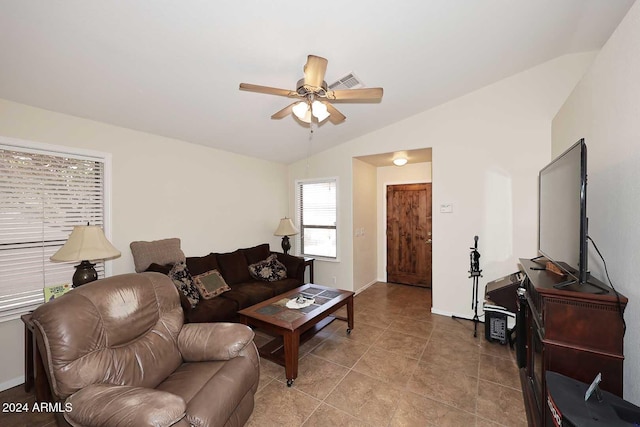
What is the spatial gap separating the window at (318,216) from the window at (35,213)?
126 inches

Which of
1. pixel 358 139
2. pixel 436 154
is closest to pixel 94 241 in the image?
pixel 358 139

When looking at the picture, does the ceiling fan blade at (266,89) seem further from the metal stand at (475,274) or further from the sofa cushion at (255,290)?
the metal stand at (475,274)

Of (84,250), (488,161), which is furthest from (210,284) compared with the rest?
(488,161)

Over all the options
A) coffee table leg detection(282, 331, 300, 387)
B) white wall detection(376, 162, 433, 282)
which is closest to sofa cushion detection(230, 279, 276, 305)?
coffee table leg detection(282, 331, 300, 387)

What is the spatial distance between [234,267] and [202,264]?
502 mm

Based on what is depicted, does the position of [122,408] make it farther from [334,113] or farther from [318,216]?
[318,216]

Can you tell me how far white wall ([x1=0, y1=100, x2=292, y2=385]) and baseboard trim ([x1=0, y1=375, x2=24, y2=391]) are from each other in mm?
30

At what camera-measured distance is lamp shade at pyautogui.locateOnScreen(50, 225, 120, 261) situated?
2068mm

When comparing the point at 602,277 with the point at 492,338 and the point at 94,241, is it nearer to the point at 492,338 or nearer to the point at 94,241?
the point at 492,338

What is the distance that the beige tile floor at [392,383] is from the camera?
6.32ft

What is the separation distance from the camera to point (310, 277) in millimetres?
4609

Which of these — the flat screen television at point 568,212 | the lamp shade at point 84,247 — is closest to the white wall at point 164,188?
the lamp shade at point 84,247

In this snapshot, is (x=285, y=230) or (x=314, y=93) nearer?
(x=314, y=93)

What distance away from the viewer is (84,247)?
211cm
